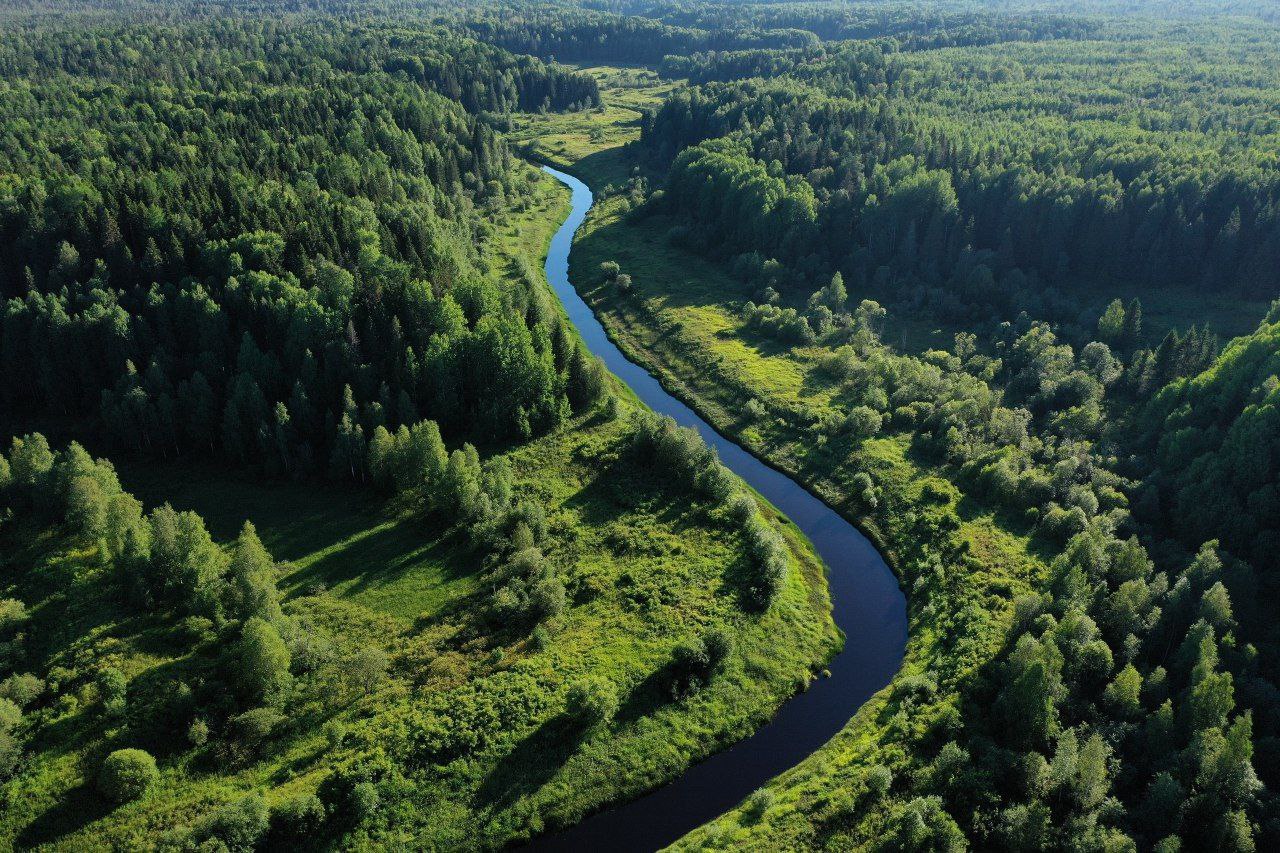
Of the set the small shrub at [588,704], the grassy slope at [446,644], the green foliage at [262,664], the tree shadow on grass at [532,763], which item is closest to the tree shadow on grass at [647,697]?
the grassy slope at [446,644]

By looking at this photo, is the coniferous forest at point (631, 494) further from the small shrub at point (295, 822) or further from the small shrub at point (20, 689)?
the small shrub at point (20, 689)

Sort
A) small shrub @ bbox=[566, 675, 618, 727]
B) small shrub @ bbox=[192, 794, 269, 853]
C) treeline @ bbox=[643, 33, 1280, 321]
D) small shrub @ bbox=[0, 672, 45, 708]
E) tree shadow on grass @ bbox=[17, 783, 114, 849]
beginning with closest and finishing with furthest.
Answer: small shrub @ bbox=[192, 794, 269, 853], tree shadow on grass @ bbox=[17, 783, 114, 849], small shrub @ bbox=[0, 672, 45, 708], small shrub @ bbox=[566, 675, 618, 727], treeline @ bbox=[643, 33, 1280, 321]

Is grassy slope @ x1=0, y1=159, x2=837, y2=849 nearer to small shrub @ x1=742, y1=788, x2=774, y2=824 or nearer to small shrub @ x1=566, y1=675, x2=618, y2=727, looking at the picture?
small shrub @ x1=566, y1=675, x2=618, y2=727

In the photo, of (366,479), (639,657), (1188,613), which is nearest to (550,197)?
(366,479)

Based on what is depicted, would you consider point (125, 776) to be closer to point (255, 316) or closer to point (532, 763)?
point (532, 763)

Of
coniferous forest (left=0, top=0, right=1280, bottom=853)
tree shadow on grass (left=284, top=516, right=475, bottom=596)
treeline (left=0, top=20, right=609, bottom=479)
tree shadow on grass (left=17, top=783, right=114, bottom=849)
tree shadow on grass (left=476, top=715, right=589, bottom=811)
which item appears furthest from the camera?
treeline (left=0, top=20, right=609, bottom=479)

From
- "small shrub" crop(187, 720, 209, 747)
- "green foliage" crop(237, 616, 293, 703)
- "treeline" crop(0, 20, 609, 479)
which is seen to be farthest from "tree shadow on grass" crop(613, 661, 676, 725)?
"treeline" crop(0, 20, 609, 479)

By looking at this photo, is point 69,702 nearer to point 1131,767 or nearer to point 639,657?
point 639,657
